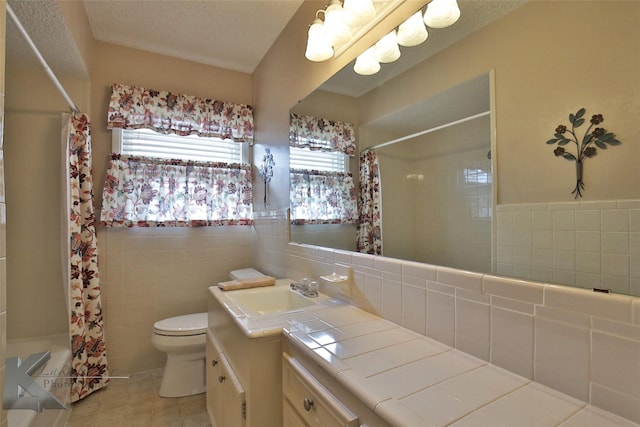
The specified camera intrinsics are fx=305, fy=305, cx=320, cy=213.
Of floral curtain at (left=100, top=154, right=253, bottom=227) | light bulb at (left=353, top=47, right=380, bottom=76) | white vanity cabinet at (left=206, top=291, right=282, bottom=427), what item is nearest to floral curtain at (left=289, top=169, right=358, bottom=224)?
light bulb at (left=353, top=47, right=380, bottom=76)

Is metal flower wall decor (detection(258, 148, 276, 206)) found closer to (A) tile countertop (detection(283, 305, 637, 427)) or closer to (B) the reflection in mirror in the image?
(B) the reflection in mirror

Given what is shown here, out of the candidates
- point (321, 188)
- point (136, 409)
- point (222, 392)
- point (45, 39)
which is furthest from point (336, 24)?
point (136, 409)

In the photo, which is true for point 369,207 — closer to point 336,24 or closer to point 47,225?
point 336,24

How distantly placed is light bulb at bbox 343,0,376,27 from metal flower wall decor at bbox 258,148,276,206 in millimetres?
1152

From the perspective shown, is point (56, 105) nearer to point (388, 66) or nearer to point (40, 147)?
point (40, 147)

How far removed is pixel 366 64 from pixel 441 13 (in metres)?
0.40

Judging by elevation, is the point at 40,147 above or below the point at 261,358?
above

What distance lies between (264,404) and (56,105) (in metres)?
2.44

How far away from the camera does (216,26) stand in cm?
213

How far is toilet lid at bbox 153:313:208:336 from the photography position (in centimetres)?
203

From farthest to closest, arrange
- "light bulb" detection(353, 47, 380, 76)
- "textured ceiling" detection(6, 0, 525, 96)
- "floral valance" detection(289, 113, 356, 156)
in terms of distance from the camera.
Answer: "floral valance" detection(289, 113, 356, 156) → "textured ceiling" detection(6, 0, 525, 96) → "light bulb" detection(353, 47, 380, 76)

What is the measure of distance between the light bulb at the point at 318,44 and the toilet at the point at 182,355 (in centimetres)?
184

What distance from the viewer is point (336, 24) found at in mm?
1400

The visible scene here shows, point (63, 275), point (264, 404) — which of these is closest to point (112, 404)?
point (63, 275)
